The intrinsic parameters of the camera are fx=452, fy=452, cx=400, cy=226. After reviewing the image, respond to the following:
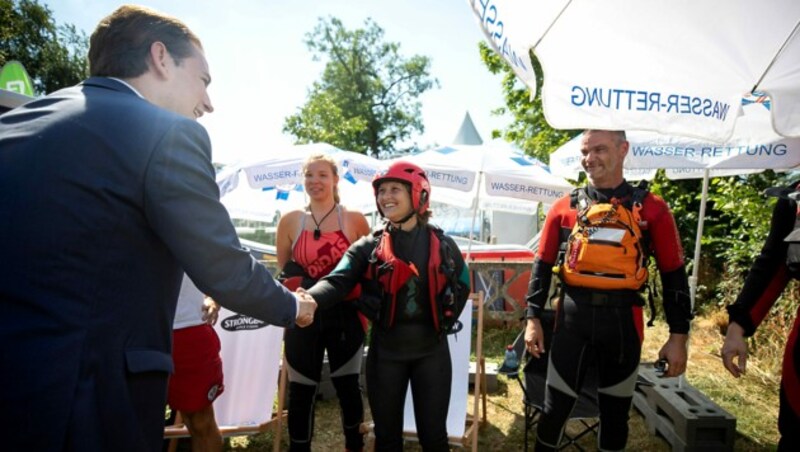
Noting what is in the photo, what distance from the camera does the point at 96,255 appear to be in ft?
4.36

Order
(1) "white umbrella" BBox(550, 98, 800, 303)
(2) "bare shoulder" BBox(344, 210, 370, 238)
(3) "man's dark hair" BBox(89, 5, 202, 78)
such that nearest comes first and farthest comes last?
(3) "man's dark hair" BBox(89, 5, 202, 78) < (2) "bare shoulder" BBox(344, 210, 370, 238) < (1) "white umbrella" BBox(550, 98, 800, 303)

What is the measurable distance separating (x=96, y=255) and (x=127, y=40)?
80cm

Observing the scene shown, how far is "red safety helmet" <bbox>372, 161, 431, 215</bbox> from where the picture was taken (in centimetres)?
302

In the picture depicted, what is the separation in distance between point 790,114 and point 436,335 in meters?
2.31

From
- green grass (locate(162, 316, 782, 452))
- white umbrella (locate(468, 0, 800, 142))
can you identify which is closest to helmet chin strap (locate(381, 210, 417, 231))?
white umbrella (locate(468, 0, 800, 142))

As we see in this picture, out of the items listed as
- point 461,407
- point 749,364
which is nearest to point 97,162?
point 461,407

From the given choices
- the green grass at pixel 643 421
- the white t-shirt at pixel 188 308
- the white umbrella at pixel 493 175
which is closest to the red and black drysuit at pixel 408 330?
the white t-shirt at pixel 188 308

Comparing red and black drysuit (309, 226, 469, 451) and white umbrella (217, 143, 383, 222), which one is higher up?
white umbrella (217, 143, 383, 222)

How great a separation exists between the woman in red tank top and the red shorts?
2.15 feet

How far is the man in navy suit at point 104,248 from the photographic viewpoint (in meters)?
1.26

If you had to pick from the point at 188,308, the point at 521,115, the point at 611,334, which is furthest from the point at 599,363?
the point at 521,115

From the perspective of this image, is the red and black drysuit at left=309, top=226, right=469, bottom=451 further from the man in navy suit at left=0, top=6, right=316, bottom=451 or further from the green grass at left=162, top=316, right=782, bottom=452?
the green grass at left=162, top=316, right=782, bottom=452

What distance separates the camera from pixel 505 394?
5.41 metres

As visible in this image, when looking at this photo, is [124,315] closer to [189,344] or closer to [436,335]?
[189,344]
